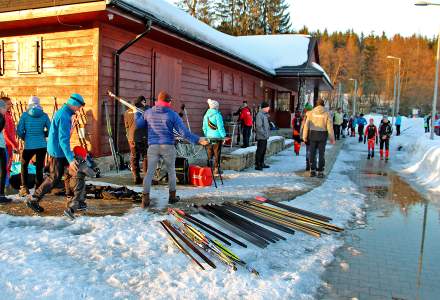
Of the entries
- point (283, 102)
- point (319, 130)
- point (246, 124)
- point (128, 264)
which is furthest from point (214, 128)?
point (283, 102)

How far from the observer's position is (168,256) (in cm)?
431

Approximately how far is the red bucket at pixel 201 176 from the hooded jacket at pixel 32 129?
9.60ft

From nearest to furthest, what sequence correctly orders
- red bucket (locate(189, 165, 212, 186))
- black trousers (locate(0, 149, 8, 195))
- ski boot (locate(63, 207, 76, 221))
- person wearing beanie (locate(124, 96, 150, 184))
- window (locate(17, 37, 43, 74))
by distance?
ski boot (locate(63, 207, 76, 221))
black trousers (locate(0, 149, 8, 195))
person wearing beanie (locate(124, 96, 150, 184))
red bucket (locate(189, 165, 212, 186))
window (locate(17, 37, 43, 74))

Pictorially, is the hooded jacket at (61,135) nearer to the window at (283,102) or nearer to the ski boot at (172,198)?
the ski boot at (172,198)

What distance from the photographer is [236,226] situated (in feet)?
17.8

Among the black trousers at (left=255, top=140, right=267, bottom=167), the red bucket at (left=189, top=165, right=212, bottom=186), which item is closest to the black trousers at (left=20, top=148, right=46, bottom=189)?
the red bucket at (left=189, top=165, right=212, bottom=186)

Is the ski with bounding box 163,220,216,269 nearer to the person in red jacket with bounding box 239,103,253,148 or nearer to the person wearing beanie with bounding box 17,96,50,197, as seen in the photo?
the person wearing beanie with bounding box 17,96,50,197

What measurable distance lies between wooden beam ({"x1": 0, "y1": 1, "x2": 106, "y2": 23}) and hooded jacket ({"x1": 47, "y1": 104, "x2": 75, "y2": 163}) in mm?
3108

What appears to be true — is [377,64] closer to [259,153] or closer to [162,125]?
[259,153]

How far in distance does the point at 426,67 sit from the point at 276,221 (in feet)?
290

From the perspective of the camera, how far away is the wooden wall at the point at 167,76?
30.1ft

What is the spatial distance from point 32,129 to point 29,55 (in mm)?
3879

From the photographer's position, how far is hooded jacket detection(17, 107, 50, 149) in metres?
6.79

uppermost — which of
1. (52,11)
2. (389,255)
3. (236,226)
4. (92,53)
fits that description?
(52,11)
